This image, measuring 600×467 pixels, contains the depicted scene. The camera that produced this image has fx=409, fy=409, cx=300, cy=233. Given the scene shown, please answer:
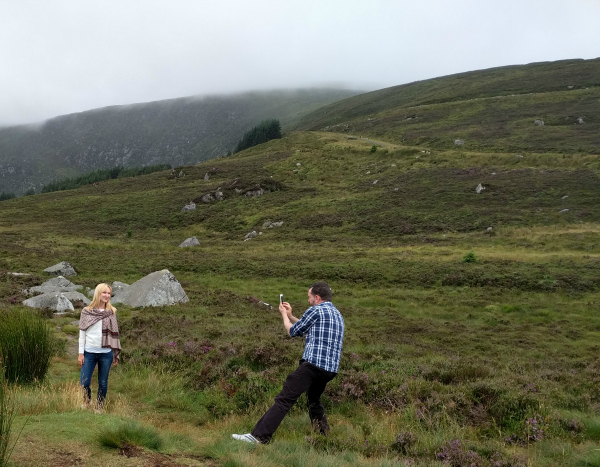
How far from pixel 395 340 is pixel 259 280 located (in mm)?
13861

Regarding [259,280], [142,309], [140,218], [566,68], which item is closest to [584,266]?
[259,280]

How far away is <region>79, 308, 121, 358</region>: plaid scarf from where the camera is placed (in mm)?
7137

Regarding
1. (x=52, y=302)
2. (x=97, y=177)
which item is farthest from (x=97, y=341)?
(x=97, y=177)

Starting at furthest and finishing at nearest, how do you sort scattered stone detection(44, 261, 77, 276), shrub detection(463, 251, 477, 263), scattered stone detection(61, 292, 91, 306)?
shrub detection(463, 251, 477, 263) → scattered stone detection(44, 261, 77, 276) → scattered stone detection(61, 292, 91, 306)

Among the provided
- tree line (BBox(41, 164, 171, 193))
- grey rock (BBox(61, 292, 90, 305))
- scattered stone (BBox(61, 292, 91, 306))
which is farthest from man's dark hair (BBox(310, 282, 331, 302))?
tree line (BBox(41, 164, 171, 193))

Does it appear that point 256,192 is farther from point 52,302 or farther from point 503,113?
point 503,113

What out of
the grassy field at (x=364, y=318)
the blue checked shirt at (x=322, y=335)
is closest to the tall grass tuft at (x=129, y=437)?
the grassy field at (x=364, y=318)

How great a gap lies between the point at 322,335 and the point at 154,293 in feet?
52.8

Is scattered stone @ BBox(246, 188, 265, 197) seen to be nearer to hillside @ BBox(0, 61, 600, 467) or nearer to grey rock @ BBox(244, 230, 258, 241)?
hillside @ BBox(0, 61, 600, 467)

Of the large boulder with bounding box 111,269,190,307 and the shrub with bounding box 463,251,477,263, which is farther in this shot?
the shrub with bounding box 463,251,477,263

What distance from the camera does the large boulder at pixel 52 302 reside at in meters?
17.7

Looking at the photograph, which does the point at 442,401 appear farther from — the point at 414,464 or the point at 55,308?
the point at 55,308

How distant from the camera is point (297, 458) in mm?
5023

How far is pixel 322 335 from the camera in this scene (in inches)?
238
